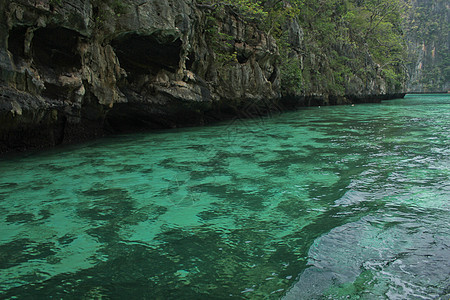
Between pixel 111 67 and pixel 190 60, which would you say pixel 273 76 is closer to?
pixel 190 60

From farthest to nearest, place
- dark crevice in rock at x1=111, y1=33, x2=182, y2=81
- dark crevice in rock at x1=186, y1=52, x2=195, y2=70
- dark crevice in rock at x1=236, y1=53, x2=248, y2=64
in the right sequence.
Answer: dark crevice in rock at x1=236, y1=53, x2=248, y2=64
dark crevice in rock at x1=186, y1=52, x2=195, y2=70
dark crevice in rock at x1=111, y1=33, x2=182, y2=81

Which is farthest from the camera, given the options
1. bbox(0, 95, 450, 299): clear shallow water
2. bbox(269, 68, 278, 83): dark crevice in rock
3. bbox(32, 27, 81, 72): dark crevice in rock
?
bbox(269, 68, 278, 83): dark crevice in rock

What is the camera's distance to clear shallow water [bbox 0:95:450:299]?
2707mm

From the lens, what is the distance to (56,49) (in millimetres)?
8547

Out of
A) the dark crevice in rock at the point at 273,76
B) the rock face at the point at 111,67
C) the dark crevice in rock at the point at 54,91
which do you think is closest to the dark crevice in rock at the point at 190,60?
the rock face at the point at 111,67

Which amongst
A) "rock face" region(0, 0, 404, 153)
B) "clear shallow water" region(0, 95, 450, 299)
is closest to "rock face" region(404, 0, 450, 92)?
"rock face" region(0, 0, 404, 153)

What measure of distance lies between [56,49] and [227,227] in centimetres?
701

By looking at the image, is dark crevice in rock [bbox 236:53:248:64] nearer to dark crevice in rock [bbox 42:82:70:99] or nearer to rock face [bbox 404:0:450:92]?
dark crevice in rock [bbox 42:82:70:99]

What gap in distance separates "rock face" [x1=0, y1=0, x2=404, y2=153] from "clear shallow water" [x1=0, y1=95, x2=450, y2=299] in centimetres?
160

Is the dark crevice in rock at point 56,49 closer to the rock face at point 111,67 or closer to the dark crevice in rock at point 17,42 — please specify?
the rock face at point 111,67

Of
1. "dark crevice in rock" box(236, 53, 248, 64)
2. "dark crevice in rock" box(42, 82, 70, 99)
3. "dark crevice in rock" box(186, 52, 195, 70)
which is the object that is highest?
"dark crevice in rock" box(236, 53, 248, 64)

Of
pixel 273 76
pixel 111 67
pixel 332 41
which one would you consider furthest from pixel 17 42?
pixel 332 41

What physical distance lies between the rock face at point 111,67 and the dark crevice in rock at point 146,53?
0.03 metres

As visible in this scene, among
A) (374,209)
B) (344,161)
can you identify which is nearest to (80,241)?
(374,209)
